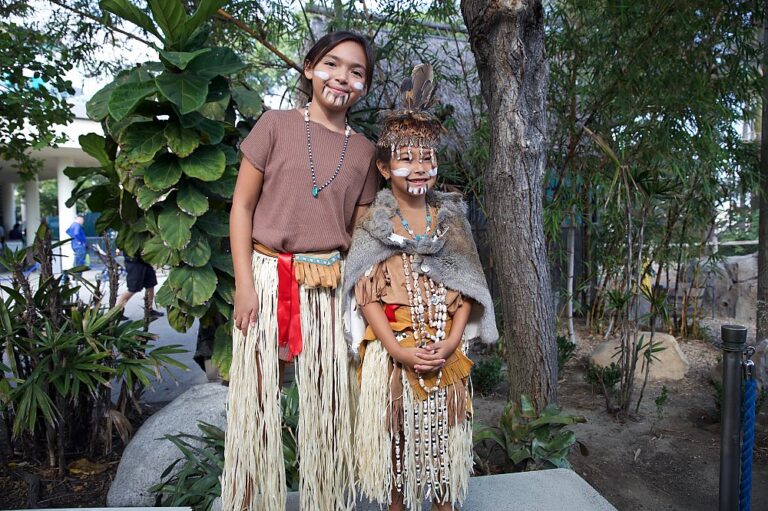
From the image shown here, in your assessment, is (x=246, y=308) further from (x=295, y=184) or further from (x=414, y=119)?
(x=414, y=119)

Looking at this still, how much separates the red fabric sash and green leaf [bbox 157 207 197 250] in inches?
39.4

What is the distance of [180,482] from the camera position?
7.99ft

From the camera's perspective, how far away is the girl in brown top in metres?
1.72

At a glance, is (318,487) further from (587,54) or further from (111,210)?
(587,54)

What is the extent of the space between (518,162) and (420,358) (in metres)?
1.15

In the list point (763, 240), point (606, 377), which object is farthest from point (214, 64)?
point (763, 240)

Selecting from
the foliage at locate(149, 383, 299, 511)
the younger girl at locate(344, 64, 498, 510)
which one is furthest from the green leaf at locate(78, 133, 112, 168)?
the younger girl at locate(344, 64, 498, 510)

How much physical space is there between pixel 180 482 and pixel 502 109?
212 cm

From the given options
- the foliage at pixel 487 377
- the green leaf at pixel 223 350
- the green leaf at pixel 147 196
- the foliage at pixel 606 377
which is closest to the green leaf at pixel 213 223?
the green leaf at pixel 147 196

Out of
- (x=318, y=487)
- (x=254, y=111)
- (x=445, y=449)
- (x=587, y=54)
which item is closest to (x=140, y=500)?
(x=318, y=487)

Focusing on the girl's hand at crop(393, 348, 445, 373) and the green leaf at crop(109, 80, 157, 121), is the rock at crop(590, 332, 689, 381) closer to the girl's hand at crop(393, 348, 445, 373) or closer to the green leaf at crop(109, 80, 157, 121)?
the girl's hand at crop(393, 348, 445, 373)

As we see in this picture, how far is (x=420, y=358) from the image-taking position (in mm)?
1653

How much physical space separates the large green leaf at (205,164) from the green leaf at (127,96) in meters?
0.32

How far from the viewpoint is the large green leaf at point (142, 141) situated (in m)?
2.46
